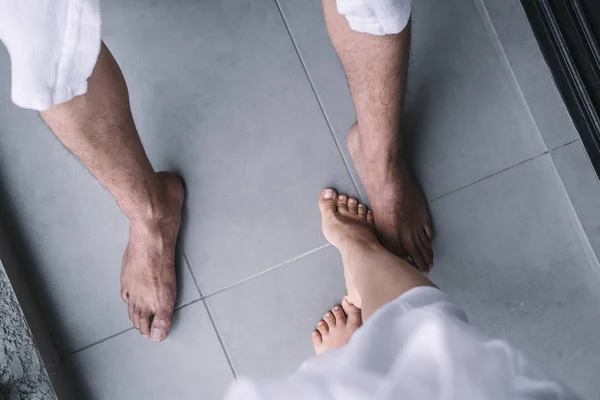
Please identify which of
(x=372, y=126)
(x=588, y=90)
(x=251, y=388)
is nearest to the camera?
(x=251, y=388)

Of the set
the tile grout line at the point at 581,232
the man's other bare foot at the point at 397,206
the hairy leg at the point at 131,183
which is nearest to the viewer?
the hairy leg at the point at 131,183

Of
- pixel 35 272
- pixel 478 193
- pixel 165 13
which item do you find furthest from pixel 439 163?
pixel 35 272

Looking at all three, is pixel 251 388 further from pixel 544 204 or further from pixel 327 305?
pixel 544 204

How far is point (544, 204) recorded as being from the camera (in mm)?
1120

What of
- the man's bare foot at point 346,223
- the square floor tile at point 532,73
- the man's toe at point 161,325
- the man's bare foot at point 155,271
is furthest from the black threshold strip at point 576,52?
the man's toe at point 161,325

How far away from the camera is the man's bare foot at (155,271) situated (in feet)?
3.36

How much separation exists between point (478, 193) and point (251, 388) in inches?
29.1

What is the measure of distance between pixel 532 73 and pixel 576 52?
9 centimetres

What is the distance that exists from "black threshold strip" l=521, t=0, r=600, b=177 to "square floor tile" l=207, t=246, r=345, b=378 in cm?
57

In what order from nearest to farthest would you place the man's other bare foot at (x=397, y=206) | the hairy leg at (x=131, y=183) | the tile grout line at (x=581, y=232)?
the hairy leg at (x=131, y=183)
the man's other bare foot at (x=397, y=206)
the tile grout line at (x=581, y=232)

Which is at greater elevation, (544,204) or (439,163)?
(439,163)

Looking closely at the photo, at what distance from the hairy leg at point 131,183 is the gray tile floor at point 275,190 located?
48 mm

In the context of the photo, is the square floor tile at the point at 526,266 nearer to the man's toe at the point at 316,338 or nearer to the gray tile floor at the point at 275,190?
the gray tile floor at the point at 275,190

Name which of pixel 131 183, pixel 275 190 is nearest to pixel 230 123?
pixel 275 190
